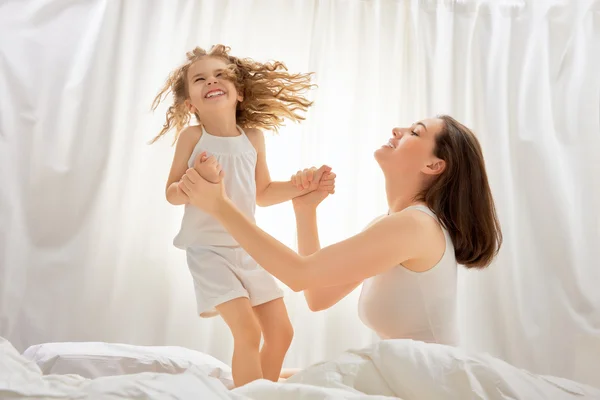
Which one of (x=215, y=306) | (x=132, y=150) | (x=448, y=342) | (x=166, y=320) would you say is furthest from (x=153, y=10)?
(x=448, y=342)

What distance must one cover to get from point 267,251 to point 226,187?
1.05 ft

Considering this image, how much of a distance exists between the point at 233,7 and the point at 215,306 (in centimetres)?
147

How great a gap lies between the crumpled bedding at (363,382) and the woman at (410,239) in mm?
391

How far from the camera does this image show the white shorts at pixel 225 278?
1.79 meters

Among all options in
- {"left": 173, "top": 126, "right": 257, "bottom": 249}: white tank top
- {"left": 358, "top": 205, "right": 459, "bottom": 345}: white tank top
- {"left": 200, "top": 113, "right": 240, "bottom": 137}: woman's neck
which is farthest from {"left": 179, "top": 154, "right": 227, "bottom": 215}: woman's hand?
{"left": 358, "top": 205, "right": 459, "bottom": 345}: white tank top

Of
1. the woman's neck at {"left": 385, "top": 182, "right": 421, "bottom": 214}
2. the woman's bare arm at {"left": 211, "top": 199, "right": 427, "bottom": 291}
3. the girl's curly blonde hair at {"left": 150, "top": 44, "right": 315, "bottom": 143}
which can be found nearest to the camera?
the woman's bare arm at {"left": 211, "top": 199, "right": 427, "bottom": 291}

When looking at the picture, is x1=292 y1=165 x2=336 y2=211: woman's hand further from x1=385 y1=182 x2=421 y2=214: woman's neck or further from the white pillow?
the white pillow

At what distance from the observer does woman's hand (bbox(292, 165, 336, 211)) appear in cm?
192

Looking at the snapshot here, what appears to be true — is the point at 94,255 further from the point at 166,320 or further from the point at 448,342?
the point at 448,342

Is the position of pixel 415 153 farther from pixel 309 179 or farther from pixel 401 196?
pixel 309 179

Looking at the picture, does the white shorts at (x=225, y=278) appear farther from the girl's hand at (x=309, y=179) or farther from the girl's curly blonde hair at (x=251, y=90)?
the girl's curly blonde hair at (x=251, y=90)

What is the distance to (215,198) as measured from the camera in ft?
5.54

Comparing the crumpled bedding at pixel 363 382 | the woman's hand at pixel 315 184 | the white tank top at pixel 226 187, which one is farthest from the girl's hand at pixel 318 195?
the crumpled bedding at pixel 363 382

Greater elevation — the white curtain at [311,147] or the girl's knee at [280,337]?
the white curtain at [311,147]
